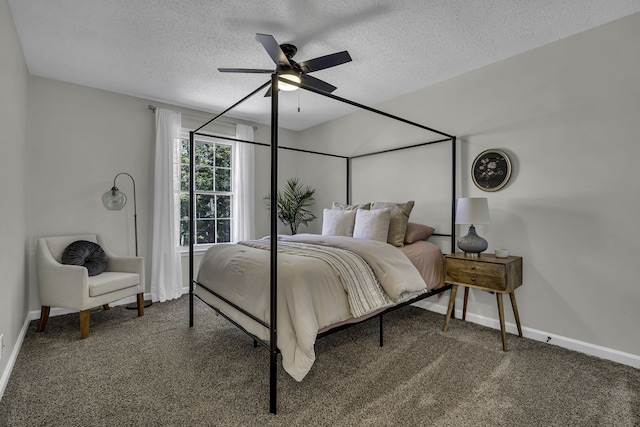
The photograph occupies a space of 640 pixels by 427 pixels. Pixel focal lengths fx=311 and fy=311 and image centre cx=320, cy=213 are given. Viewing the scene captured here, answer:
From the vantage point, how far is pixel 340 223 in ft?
11.6

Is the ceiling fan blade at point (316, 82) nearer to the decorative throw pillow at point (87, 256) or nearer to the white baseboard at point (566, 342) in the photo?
the white baseboard at point (566, 342)

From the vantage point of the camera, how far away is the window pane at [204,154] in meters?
4.48

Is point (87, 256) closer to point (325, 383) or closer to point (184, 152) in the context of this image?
point (184, 152)

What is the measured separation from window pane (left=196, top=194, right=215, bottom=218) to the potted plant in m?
0.86

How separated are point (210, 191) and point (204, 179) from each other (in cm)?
19

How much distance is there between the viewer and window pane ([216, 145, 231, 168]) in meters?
4.64

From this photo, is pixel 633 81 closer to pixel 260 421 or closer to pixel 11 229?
pixel 260 421

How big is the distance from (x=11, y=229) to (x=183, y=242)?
6.97ft

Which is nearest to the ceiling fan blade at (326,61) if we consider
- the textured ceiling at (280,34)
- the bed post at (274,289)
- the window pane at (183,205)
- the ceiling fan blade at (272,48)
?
the ceiling fan blade at (272,48)

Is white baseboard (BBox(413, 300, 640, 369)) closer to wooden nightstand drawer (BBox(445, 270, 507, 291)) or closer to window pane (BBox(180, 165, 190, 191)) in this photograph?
wooden nightstand drawer (BBox(445, 270, 507, 291))

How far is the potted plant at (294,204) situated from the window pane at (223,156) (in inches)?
32.1

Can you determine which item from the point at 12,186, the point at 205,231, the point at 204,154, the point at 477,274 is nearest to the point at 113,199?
the point at 12,186

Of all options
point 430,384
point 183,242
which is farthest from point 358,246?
point 183,242

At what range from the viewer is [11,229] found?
227 centimetres
